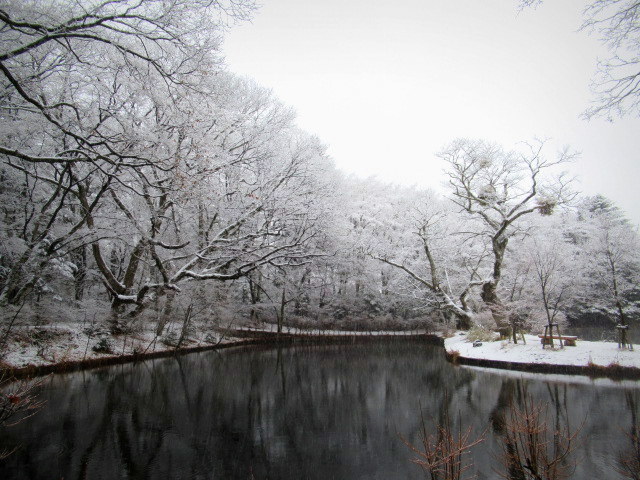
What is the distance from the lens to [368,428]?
7969 mm

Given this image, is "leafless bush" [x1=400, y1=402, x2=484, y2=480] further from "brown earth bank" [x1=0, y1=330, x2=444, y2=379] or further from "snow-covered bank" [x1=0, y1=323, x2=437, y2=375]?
"brown earth bank" [x1=0, y1=330, x2=444, y2=379]

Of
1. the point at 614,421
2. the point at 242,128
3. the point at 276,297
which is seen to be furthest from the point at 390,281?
the point at 614,421

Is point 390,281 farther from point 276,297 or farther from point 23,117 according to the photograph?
point 23,117

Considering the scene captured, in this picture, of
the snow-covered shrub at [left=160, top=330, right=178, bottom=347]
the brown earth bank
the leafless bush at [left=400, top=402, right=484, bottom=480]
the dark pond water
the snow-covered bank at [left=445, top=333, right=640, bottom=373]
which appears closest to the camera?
the leafless bush at [left=400, top=402, right=484, bottom=480]

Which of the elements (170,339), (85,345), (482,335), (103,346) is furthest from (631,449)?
(170,339)

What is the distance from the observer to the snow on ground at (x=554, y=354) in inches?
489

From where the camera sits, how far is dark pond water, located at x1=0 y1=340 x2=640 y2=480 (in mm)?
5742

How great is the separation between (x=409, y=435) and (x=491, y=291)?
15.0 meters

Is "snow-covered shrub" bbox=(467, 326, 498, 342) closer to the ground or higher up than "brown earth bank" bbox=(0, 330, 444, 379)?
higher up

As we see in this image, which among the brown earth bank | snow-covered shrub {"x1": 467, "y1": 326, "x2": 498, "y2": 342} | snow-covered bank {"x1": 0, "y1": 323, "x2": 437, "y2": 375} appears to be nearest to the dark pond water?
the brown earth bank

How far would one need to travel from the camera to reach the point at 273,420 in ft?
27.2

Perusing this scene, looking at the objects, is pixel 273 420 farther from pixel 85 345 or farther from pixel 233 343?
pixel 233 343

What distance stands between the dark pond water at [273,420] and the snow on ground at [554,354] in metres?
1.40

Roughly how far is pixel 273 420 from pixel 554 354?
11651 millimetres
